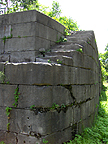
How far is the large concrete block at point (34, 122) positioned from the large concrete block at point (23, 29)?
2.20 m

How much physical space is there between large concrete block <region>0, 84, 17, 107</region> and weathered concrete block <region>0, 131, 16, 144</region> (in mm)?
706

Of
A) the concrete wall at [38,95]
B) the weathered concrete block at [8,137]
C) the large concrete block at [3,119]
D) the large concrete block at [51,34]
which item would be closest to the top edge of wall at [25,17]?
the concrete wall at [38,95]

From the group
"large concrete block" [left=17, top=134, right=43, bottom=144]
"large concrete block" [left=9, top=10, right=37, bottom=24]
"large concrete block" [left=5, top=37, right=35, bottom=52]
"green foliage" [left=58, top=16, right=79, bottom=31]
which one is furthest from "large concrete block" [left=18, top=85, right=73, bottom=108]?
"green foliage" [left=58, top=16, right=79, bottom=31]

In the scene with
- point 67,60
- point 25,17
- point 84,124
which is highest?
point 25,17

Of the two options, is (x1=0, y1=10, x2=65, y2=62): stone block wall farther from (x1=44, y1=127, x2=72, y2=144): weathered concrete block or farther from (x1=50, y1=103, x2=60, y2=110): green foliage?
(x1=44, y1=127, x2=72, y2=144): weathered concrete block

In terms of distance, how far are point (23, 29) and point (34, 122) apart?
2676mm

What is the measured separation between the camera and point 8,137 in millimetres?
3523

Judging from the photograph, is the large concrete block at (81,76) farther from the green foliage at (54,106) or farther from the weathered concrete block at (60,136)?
the weathered concrete block at (60,136)

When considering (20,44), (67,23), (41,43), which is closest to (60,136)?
(41,43)

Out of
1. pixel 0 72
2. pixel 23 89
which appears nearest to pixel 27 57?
pixel 0 72

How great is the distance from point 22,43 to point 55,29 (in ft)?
4.58

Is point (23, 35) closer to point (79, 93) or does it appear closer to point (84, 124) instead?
point (79, 93)

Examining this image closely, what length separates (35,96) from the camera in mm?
3262

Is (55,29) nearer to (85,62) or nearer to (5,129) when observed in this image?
(85,62)
